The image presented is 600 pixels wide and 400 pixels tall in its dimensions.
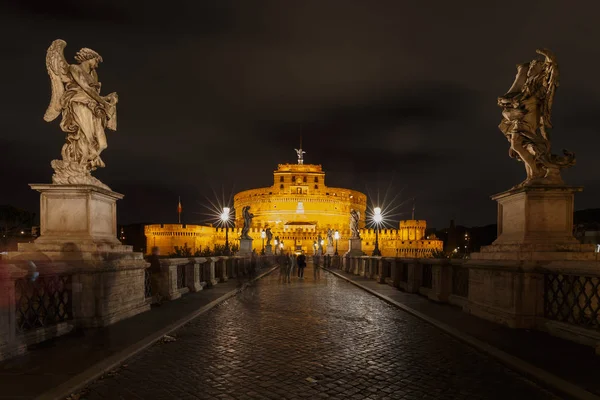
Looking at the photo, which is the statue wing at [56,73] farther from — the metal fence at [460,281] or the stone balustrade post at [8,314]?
the metal fence at [460,281]

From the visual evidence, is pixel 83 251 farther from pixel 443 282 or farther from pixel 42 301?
pixel 443 282

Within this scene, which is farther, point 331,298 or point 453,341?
point 331,298

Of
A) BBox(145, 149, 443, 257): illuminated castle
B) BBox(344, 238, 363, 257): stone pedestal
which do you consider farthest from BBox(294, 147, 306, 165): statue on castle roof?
BBox(344, 238, 363, 257): stone pedestal

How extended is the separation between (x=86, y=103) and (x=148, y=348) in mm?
4865

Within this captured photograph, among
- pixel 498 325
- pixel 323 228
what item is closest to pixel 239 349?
pixel 498 325

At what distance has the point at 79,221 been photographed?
7.95 m

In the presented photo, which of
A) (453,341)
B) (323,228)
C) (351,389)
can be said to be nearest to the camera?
(351,389)

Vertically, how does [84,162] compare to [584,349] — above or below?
above

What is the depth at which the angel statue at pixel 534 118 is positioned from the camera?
8.03 m

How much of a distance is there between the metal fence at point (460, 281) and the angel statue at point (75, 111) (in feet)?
29.2

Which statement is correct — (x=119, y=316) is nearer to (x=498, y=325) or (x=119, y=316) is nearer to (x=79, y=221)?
(x=79, y=221)

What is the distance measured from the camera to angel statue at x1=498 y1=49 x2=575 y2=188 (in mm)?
8031

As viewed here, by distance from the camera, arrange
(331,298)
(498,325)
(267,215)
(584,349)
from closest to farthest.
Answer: (584,349) < (498,325) < (331,298) < (267,215)

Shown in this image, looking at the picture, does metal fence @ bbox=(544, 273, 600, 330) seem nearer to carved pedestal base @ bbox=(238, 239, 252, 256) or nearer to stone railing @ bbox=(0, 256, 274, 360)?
stone railing @ bbox=(0, 256, 274, 360)
